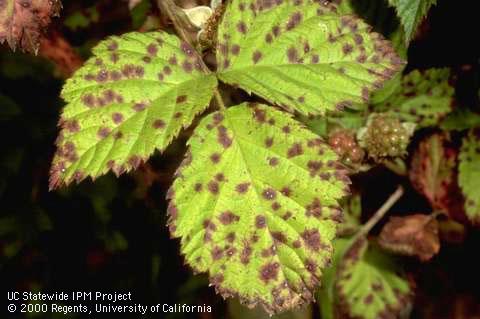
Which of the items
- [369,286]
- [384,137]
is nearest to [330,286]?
[369,286]

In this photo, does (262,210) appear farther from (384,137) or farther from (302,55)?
(384,137)

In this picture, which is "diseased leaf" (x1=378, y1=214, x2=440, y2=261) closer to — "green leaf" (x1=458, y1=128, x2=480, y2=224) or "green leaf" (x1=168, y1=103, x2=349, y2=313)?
"green leaf" (x1=458, y1=128, x2=480, y2=224)

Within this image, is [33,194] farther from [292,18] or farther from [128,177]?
[292,18]

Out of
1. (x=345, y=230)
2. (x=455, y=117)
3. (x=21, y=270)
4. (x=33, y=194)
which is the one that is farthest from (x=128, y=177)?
(x=455, y=117)

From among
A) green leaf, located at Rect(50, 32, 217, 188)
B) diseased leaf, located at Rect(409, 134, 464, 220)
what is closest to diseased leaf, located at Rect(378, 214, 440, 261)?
diseased leaf, located at Rect(409, 134, 464, 220)

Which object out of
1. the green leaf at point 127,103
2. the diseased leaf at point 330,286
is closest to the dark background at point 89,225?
the diseased leaf at point 330,286

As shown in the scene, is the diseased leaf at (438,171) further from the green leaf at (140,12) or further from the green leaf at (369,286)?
the green leaf at (140,12)
